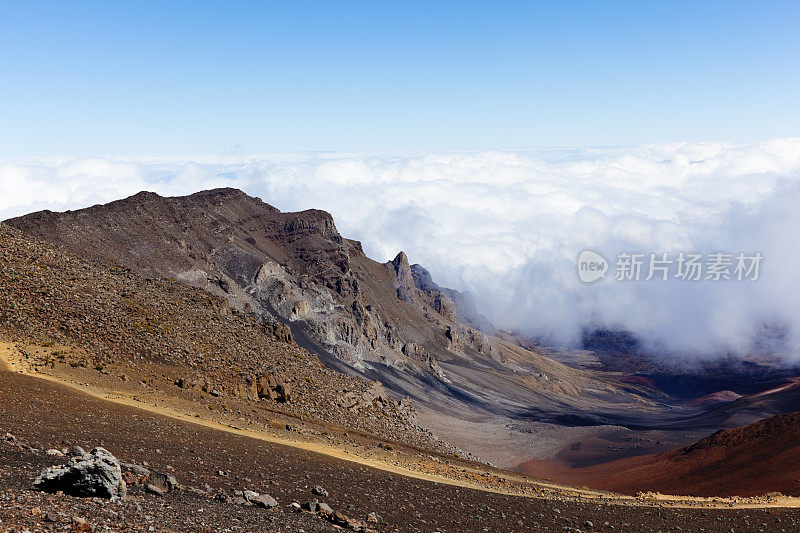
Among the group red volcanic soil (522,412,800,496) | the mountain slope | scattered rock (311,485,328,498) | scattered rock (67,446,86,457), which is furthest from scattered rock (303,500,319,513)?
red volcanic soil (522,412,800,496)

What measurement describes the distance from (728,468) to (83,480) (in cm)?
5875

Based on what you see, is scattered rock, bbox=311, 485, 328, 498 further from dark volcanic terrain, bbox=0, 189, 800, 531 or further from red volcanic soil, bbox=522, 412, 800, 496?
red volcanic soil, bbox=522, 412, 800, 496

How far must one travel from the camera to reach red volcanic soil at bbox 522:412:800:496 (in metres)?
49.4

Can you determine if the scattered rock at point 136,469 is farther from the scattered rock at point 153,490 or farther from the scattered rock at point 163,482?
the scattered rock at point 153,490

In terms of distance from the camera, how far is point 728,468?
58.1 meters

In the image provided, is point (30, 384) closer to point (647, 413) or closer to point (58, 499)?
point (58, 499)

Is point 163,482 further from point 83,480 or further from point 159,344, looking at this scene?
point 159,344

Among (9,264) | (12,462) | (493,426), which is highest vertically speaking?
(9,264)

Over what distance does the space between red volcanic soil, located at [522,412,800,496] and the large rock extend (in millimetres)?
44463

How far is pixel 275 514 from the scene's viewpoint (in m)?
18.7

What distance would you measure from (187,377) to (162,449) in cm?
1992

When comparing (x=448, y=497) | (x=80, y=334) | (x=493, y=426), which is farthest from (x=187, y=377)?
(x=493, y=426)

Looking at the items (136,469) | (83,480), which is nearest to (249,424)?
(136,469)

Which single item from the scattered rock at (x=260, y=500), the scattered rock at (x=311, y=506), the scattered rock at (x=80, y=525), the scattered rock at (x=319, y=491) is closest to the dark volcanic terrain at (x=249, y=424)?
the scattered rock at (x=80, y=525)
